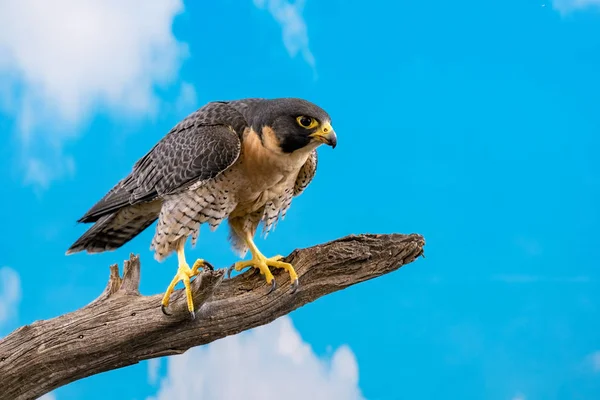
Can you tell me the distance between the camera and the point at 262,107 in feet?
16.4

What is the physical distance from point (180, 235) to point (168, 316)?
50cm

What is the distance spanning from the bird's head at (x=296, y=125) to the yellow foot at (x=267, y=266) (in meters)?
0.81

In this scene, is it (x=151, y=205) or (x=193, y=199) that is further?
(x=151, y=205)

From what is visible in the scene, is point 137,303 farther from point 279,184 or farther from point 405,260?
point 405,260

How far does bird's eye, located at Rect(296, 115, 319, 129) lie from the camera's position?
15.7 feet

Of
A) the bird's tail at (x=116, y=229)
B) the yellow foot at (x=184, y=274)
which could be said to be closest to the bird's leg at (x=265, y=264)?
the yellow foot at (x=184, y=274)

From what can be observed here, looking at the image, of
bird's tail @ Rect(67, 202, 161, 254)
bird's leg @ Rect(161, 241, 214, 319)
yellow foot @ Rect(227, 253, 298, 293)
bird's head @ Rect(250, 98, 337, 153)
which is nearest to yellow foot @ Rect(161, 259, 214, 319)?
bird's leg @ Rect(161, 241, 214, 319)

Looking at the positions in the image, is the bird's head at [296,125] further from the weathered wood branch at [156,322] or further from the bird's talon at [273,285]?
the bird's talon at [273,285]

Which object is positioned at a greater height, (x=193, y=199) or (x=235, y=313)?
(x=193, y=199)

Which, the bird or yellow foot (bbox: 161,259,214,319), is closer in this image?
the bird

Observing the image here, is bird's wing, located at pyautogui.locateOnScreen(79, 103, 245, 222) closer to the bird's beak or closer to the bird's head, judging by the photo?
the bird's head

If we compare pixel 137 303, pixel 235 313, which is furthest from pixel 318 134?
pixel 137 303

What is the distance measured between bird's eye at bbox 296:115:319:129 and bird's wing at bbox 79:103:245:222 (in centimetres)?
45

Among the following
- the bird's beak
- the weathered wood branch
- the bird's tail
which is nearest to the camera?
the bird's beak
